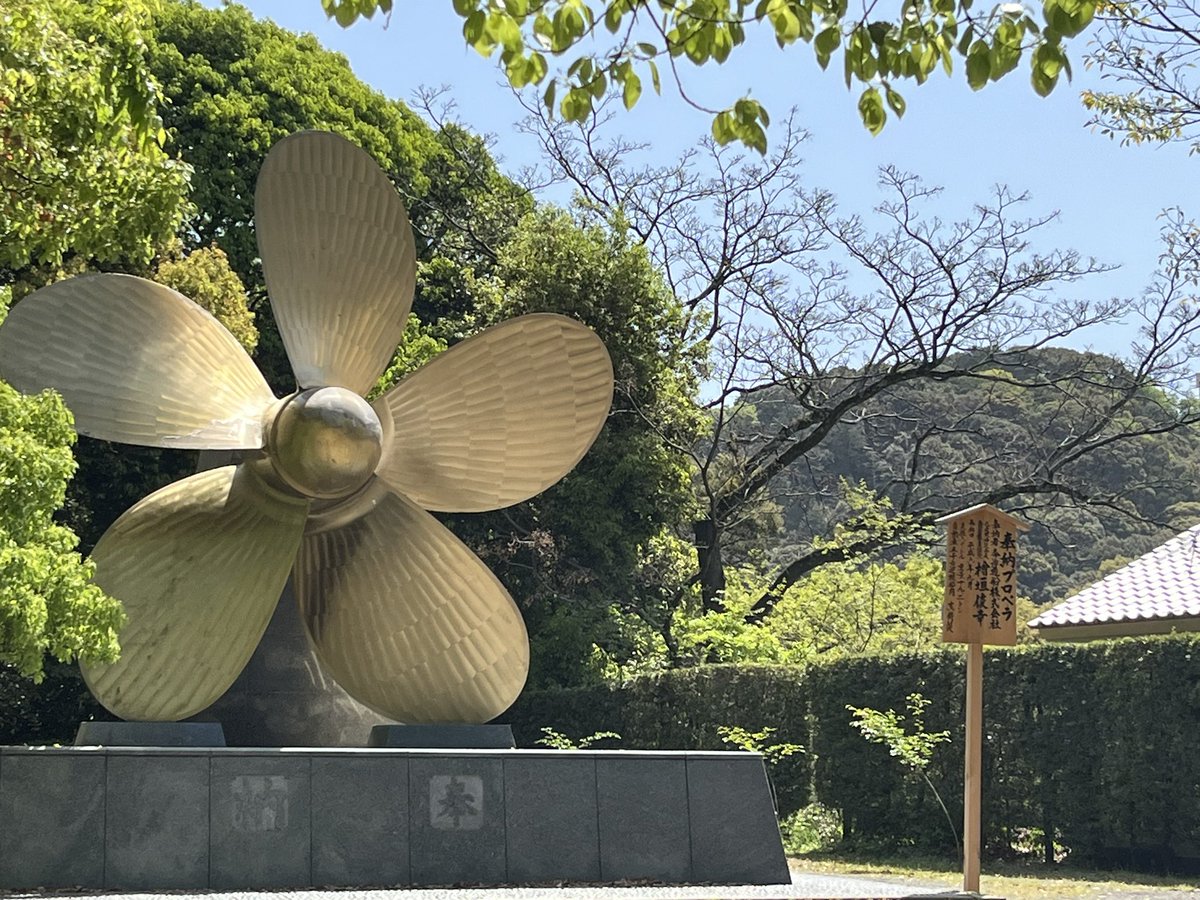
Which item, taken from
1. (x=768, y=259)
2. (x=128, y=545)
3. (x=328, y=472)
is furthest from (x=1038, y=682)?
(x=768, y=259)

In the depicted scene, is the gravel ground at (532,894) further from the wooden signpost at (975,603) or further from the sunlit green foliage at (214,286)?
the sunlit green foliage at (214,286)

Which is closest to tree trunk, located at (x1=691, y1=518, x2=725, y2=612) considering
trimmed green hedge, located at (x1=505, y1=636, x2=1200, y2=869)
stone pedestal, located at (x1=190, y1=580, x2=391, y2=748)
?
trimmed green hedge, located at (x1=505, y1=636, x2=1200, y2=869)

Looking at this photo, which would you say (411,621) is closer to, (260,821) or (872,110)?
(260,821)

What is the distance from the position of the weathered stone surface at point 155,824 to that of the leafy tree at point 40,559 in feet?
2.70

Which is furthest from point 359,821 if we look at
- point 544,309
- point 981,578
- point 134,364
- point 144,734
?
point 544,309

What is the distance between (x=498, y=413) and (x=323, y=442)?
1.57 metres

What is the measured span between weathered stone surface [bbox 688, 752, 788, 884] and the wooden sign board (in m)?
1.83

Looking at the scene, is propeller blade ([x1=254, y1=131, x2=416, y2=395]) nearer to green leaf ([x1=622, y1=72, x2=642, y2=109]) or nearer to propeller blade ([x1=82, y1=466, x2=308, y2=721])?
propeller blade ([x1=82, y1=466, x2=308, y2=721])

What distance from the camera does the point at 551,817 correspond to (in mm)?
10375

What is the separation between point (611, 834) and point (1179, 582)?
1035cm

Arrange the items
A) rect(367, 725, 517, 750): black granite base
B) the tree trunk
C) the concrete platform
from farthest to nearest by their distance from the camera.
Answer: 1. the tree trunk
2. rect(367, 725, 517, 750): black granite base
3. the concrete platform

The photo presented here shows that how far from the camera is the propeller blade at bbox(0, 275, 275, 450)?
10.4 metres

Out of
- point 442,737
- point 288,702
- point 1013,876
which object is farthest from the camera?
point 1013,876

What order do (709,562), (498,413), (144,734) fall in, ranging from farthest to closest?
(709,562)
(498,413)
(144,734)
